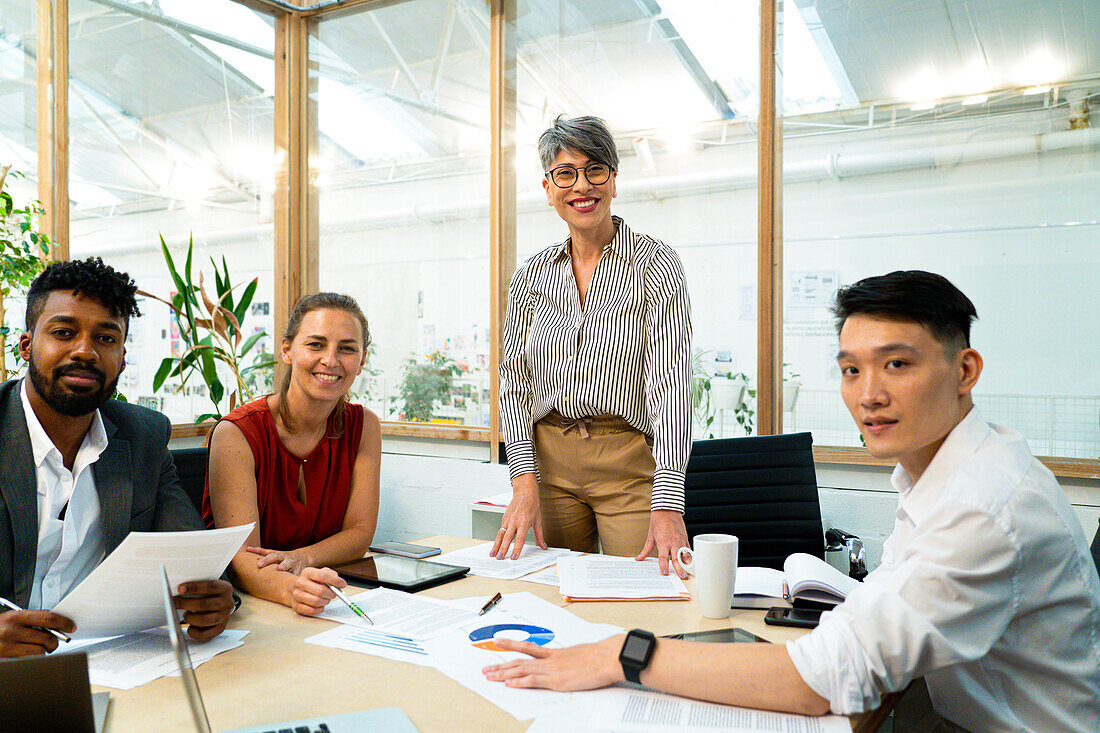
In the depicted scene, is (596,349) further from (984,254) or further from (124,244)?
(124,244)

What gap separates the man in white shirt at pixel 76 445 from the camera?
1556 millimetres

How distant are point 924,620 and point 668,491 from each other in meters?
0.90

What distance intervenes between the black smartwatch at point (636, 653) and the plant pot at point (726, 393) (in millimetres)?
2647

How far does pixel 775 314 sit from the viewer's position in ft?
11.6

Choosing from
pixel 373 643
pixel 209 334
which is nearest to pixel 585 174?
pixel 373 643

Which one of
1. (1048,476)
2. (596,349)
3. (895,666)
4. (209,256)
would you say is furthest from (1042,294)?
(209,256)

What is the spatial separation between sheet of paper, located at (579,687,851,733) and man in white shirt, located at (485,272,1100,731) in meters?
0.02

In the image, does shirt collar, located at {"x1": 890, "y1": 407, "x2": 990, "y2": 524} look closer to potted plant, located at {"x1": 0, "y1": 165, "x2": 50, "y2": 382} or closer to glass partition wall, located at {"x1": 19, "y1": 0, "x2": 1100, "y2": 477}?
glass partition wall, located at {"x1": 19, "y1": 0, "x2": 1100, "y2": 477}

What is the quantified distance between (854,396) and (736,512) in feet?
4.12

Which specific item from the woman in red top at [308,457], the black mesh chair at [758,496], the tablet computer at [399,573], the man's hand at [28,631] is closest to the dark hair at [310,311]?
the woman in red top at [308,457]

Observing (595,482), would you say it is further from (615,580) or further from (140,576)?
(140,576)

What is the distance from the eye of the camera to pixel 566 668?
1083 millimetres

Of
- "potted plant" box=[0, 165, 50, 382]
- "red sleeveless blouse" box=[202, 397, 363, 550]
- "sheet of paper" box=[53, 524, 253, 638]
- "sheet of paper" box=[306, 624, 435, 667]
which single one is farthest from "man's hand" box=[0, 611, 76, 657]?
"potted plant" box=[0, 165, 50, 382]

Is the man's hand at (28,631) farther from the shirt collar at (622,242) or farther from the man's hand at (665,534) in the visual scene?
the shirt collar at (622,242)
